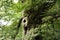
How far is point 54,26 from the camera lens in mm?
3094

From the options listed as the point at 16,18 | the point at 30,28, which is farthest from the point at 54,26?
the point at 16,18

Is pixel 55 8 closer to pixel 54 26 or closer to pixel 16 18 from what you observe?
pixel 54 26

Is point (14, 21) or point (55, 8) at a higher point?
point (55, 8)

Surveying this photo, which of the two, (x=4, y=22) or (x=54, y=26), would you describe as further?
(x=4, y=22)

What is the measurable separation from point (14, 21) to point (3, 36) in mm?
384

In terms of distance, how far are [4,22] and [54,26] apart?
1338 mm

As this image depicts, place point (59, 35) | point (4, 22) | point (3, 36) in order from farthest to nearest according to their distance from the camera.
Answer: point (4, 22) < point (3, 36) < point (59, 35)

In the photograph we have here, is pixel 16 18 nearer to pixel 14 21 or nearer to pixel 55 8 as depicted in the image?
pixel 14 21

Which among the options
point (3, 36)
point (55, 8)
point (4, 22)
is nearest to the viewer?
point (55, 8)

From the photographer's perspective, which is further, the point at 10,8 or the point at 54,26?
the point at 10,8

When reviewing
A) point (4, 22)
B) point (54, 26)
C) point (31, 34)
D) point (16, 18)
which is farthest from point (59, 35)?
point (4, 22)

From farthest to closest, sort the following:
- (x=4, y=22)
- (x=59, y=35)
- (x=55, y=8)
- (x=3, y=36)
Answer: (x=4, y=22), (x=3, y=36), (x=55, y=8), (x=59, y=35)

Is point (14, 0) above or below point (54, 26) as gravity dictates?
above


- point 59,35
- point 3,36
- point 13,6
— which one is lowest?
point 3,36
